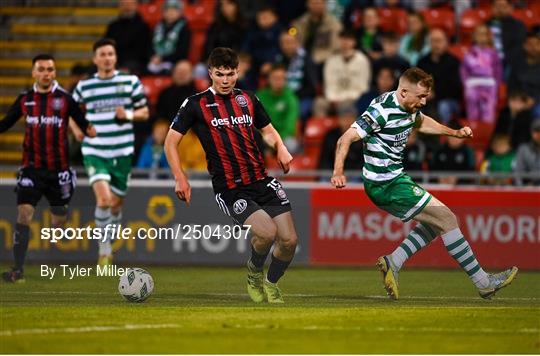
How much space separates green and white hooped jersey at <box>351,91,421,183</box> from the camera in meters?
12.4

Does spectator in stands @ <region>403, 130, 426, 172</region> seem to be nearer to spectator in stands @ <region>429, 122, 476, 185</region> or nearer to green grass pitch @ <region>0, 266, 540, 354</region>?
spectator in stands @ <region>429, 122, 476, 185</region>

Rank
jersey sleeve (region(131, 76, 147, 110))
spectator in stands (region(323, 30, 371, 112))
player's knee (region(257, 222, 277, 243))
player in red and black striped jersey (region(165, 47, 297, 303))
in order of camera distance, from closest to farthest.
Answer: player's knee (region(257, 222, 277, 243)) → player in red and black striped jersey (region(165, 47, 297, 303)) → jersey sleeve (region(131, 76, 147, 110)) → spectator in stands (region(323, 30, 371, 112))

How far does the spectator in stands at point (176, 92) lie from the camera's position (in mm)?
19688

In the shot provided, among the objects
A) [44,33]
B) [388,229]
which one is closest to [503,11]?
[388,229]

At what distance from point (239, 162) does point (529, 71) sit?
27.4 ft

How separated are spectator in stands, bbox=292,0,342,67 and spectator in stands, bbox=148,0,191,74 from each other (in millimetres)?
1951

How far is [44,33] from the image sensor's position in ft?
76.8

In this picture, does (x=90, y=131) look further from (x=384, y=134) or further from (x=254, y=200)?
(x=384, y=134)

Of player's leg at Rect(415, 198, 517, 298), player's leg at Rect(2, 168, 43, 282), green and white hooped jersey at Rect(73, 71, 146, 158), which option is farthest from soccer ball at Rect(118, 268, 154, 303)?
green and white hooped jersey at Rect(73, 71, 146, 158)

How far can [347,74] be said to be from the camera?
64.4ft

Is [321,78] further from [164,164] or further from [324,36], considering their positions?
[164,164]

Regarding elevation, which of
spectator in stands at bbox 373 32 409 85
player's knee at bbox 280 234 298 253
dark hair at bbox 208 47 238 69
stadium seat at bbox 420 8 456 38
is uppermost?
dark hair at bbox 208 47 238 69

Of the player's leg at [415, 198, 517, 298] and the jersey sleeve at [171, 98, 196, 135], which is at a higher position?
the jersey sleeve at [171, 98, 196, 135]

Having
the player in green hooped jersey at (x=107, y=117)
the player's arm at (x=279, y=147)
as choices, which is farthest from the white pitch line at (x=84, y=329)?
the player in green hooped jersey at (x=107, y=117)
